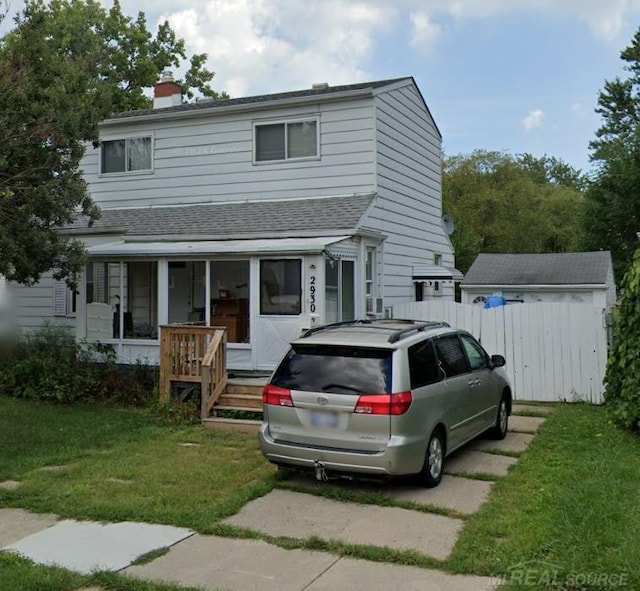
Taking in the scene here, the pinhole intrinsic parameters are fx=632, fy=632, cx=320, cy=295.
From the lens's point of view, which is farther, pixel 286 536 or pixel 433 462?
pixel 433 462

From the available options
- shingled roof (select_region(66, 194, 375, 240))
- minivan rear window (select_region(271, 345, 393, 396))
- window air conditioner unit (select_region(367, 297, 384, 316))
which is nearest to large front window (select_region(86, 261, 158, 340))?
shingled roof (select_region(66, 194, 375, 240))

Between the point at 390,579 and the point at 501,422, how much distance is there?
4825 millimetres

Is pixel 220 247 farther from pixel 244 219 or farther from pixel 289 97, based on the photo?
pixel 289 97

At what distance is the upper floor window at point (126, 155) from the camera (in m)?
15.7

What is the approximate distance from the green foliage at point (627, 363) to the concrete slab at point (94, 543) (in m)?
5.70

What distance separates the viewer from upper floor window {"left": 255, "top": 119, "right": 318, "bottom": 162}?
45.2 feet

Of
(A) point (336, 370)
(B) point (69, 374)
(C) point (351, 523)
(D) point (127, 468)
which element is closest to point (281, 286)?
(B) point (69, 374)

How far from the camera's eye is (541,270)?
26.6 m

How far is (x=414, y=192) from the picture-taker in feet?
50.7

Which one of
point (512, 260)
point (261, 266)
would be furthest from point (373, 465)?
point (512, 260)

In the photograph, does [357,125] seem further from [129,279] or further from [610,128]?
[610,128]

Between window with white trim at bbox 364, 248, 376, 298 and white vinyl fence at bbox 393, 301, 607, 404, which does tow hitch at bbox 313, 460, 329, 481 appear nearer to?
white vinyl fence at bbox 393, 301, 607, 404

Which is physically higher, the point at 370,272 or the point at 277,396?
the point at 370,272

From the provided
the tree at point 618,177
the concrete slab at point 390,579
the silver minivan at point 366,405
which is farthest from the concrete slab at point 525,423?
the tree at point 618,177
